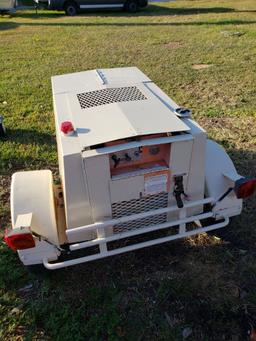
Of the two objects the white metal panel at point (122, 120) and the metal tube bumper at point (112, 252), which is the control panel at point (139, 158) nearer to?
the white metal panel at point (122, 120)

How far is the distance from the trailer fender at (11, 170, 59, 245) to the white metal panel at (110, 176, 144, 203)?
42 centimetres

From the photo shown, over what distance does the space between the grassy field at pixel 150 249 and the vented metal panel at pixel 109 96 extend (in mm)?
1147

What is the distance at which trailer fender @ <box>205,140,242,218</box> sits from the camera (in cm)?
255

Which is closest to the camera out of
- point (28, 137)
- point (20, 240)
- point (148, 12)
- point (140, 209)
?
point (20, 240)

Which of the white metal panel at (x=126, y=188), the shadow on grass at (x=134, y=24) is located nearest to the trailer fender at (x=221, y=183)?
the white metal panel at (x=126, y=188)

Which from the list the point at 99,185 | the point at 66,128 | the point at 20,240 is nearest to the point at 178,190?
the point at 99,185

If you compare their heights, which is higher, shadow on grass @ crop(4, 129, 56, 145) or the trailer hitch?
the trailer hitch

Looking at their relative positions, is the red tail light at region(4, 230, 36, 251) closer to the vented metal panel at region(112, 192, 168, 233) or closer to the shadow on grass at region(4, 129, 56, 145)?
the vented metal panel at region(112, 192, 168, 233)

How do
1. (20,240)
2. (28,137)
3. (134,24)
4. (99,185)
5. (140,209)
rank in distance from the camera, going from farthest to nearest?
(134,24)
(28,137)
(140,209)
(99,185)
(20,240)

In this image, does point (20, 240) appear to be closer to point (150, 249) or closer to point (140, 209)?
point (140, 209)

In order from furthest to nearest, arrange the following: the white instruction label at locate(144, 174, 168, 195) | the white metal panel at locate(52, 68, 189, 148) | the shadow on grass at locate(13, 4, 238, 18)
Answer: the shadow on grass at locate(13, 4, 238, 18) → the white instruction label at locate(144, 174, 168, 195) → the white metal panel at locate(52, 68, 189, 148)

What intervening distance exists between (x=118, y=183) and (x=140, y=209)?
295mm

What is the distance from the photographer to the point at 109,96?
2.70 metres

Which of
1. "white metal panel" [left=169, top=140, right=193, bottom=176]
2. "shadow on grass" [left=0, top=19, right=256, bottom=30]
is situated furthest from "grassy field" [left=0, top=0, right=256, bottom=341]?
"shadow on grass" [left=0, top=19, right=256, bottom=30]
